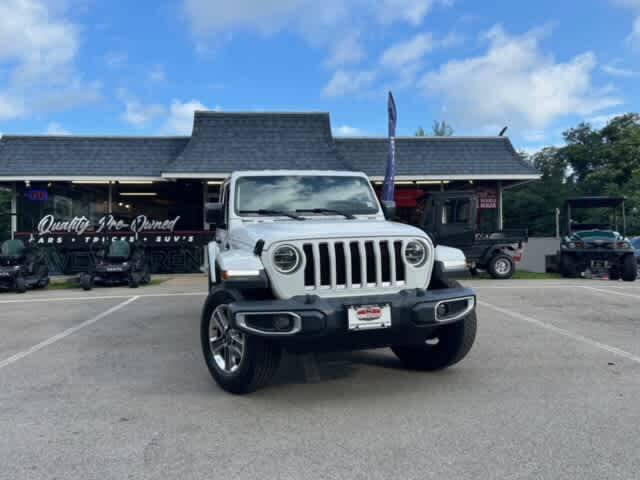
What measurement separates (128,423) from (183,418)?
0.38 meters

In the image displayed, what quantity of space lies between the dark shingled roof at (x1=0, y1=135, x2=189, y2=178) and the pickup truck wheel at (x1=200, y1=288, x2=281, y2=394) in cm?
1433

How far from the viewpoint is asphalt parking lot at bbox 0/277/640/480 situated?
2.86 metres

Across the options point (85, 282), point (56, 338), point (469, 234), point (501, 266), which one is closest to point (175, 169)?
point (85, 282)

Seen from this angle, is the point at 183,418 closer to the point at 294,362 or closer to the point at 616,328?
the point at 294,362

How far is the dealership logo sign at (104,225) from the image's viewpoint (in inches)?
681

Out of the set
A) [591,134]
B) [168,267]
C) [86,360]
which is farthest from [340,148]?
[591,134]

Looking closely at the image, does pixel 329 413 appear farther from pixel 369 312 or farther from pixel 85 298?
pixel 85 298

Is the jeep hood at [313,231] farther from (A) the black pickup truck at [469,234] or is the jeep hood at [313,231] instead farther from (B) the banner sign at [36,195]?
(B) the banner sign at [36,195]

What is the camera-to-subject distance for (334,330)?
3.61 m

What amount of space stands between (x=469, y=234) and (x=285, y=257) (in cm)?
1138

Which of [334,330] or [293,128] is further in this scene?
[293,128]

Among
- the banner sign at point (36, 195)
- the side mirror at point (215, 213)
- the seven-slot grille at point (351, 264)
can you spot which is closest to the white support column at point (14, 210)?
the banner sign at point (36, 195)

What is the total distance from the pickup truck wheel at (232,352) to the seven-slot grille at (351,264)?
23.3 inches

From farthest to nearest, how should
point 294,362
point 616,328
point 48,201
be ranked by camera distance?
point 48,201 → point 616,328 → point 294,362
